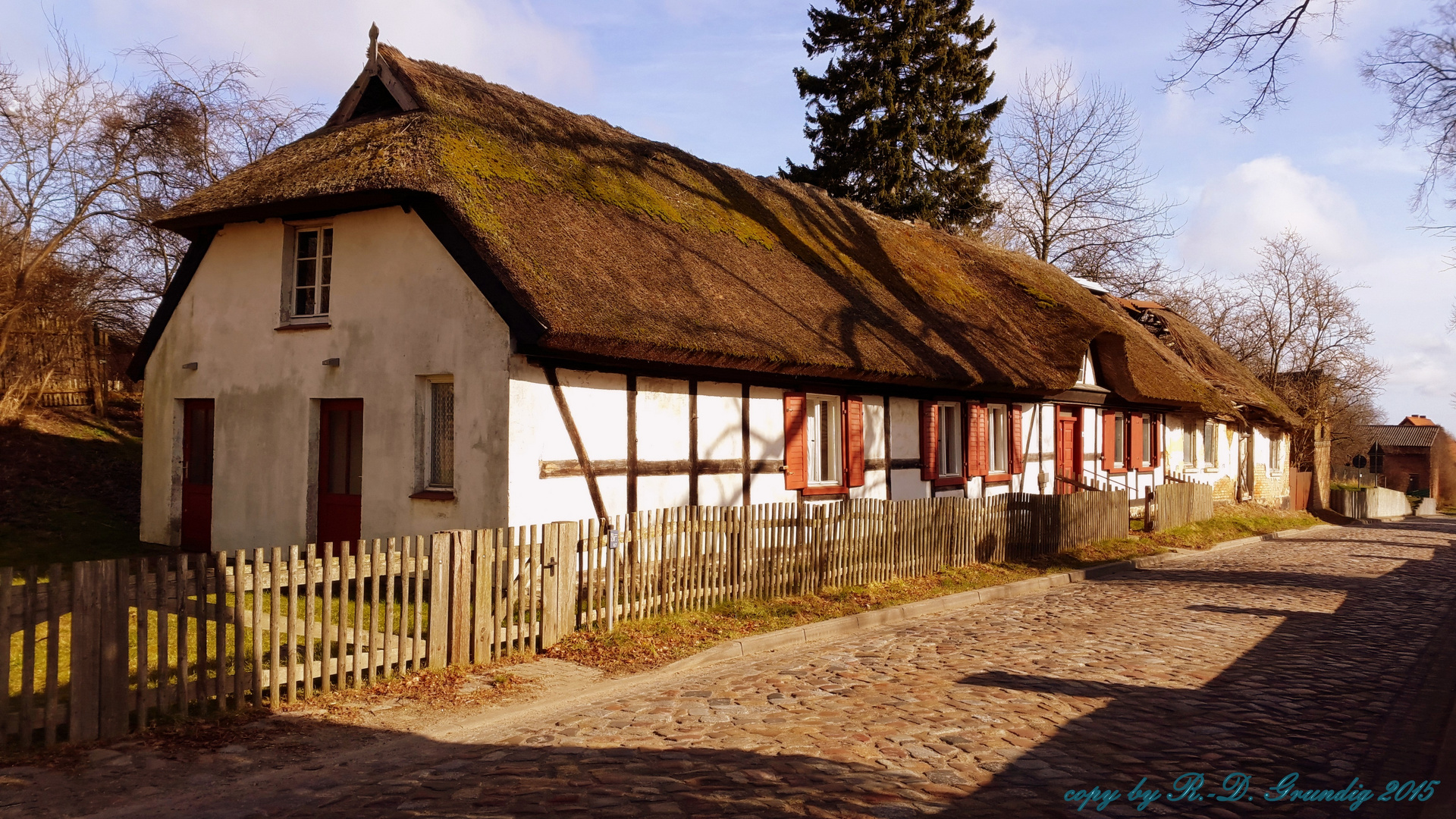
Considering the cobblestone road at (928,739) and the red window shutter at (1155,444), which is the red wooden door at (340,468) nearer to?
the cobblestone road at (928,739)

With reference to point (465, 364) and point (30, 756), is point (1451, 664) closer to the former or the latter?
point (465, 364)

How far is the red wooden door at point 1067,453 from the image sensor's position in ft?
71.9

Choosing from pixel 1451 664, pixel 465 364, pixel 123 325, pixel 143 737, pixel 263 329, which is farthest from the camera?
pixel 123 325

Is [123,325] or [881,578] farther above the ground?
[123,325]

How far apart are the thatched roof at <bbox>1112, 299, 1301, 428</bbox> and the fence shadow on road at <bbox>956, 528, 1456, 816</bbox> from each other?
19.4 metres

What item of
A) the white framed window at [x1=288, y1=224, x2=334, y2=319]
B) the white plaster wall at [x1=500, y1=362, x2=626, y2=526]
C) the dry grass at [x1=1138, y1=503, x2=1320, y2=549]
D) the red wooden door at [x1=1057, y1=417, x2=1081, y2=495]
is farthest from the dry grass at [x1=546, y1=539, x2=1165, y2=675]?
the red wooden door at [x1=1057, y1=417, x2=1081, y2=495]

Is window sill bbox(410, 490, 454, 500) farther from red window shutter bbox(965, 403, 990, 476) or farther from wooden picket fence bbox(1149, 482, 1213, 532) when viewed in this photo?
wooden picket fence bbox(1149, 482, 1213, 532)

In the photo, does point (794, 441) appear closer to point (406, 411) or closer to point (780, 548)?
point (780, 548)

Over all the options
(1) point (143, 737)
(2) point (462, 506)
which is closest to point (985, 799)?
(1) point (143, 737)

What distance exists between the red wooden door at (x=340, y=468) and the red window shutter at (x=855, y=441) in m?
7.03

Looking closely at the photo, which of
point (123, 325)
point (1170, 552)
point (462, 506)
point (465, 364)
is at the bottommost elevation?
point (1170, 552)

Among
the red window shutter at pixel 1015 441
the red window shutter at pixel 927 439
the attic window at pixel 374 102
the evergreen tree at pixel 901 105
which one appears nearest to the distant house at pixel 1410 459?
the evergreen tree at pixel 901 105

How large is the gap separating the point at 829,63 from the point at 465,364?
2486cm

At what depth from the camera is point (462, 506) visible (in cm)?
1077
